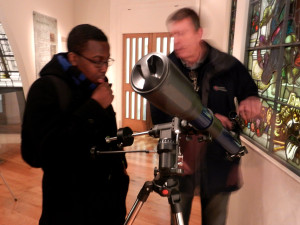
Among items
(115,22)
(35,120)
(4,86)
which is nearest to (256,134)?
(35,120)

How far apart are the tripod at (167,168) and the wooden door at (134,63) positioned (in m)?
3.71

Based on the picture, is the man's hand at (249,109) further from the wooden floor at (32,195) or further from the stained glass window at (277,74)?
the wooden floor at (32,195)

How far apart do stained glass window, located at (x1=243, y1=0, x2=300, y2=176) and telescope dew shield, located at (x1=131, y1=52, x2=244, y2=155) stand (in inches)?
38.3

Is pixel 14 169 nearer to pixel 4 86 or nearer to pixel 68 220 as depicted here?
pixel 4 86

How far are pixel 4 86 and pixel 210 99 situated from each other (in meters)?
4.03

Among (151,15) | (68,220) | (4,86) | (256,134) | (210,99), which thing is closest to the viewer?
(68,220)

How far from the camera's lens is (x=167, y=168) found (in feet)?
2.12

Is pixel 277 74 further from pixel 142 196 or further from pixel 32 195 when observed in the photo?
pixel 32 195

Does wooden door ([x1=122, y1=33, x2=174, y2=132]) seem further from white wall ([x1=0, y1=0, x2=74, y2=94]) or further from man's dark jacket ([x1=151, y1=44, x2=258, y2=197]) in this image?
man's dark jacket ([x1=151, y1=44, x2=258, y2=197])

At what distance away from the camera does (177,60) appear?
121 cm

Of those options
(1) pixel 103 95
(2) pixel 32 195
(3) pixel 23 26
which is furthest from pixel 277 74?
(3) pixel 23 26

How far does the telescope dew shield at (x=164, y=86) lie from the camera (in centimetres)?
50

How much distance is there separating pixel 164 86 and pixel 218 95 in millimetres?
741

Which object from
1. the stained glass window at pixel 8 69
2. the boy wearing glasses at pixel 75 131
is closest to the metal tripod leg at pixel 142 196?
the boy wearing glasses at pixel 75 131
